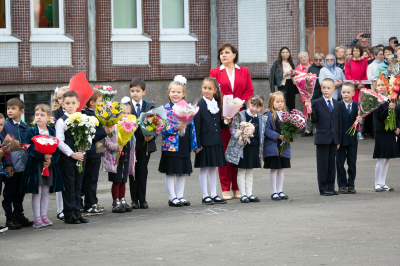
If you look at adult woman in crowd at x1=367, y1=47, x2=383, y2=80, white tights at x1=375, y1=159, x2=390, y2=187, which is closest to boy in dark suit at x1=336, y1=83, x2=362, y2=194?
white tights at x1=375, y1=159, x2=390, y2=187

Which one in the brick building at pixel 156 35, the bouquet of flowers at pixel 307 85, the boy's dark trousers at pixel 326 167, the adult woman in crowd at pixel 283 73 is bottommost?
the boy's dark trousers at pixel 326 167

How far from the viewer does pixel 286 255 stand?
591cm

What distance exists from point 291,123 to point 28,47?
1006cm

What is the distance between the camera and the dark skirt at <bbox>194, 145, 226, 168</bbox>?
29.1ft

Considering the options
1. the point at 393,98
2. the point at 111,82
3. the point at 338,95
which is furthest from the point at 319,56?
the point at 393,98

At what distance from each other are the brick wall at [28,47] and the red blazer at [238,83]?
27.5 ft

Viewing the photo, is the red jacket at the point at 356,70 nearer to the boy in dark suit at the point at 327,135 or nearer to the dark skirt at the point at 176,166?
the boy in dark suit at the point at 327,135

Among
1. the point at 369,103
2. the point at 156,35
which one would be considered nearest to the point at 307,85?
the point at 369,103

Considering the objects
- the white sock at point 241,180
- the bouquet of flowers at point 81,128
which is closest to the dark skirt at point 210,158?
the white sock at point 241,180

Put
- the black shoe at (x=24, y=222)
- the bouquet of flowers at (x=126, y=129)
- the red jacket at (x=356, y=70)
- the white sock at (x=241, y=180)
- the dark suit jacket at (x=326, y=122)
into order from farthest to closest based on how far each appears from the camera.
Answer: the red jacket at (x=356, y=70) < the dark suit jacket at (x=326, y=122) < the white sock at (x=241, y=180) < the bouquet of flowers at (x=126, y=129) < the black shoe at (x=24, y=222)

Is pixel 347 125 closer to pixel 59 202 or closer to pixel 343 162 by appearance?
pixel 343 162

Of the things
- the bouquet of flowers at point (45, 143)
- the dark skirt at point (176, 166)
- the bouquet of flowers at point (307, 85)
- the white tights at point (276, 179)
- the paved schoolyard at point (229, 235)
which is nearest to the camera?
the paved schoolyard at point (229, 235)

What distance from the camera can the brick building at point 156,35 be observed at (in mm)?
16969

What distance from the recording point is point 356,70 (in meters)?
16.1
